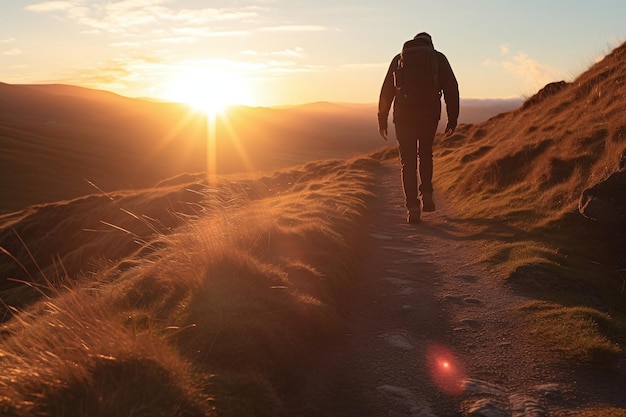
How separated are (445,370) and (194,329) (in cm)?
268

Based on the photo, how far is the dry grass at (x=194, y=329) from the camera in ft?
11.8

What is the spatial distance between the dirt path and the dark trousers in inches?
109

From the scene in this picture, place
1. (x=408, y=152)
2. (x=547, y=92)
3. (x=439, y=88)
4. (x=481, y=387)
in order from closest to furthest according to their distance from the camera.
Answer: (x=481, y=387) < (x=439, y=88) < (x=408, y=152) < (x=547, y=92)

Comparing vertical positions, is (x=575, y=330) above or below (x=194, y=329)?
below

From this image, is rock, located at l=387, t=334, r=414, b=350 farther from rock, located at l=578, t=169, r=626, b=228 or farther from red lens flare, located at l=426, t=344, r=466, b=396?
rock, located at l=578, t=169, r=626, b=228

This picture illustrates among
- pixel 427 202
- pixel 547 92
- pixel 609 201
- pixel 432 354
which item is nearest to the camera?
pixel 432 354

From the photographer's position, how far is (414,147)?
1159 centimetres

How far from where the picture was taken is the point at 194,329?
518 cm

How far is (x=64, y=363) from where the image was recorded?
3.69 m

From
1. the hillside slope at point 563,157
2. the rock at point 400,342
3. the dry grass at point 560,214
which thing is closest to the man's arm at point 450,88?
the dry grass at point 560,214

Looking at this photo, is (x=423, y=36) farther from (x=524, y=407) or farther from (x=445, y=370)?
(x=524, y=407)

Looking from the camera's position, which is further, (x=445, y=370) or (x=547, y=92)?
(x=547, y=92)

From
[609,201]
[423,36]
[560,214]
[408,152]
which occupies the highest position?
[423,36]

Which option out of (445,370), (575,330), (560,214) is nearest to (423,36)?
(560,214)
